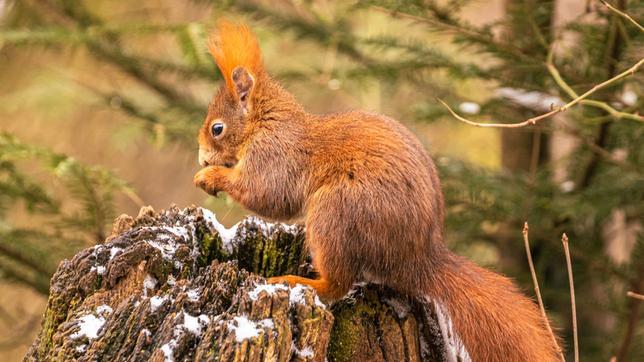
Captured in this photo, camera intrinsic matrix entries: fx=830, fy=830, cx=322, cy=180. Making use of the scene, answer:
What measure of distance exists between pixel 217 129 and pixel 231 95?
13 centimetres

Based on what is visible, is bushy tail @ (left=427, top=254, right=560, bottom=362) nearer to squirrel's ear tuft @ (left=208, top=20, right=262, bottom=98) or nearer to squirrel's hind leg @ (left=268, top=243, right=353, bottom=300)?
squirrel's hind leg @ (left=268, top=243, right=353, bottom=300)

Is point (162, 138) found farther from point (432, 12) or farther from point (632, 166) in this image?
point (632, 166)

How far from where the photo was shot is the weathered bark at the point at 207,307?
5.93ft

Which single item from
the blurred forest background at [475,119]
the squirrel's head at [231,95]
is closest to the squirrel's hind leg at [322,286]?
the squirrel's head at [231,95]

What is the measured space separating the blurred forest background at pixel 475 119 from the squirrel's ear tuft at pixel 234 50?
1.69ft

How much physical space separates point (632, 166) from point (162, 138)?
6.51 feet

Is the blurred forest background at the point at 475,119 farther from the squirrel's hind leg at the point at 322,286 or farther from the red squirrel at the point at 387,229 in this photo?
the squirrel's hind leg at the point at 322,286

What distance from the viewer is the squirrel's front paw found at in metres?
2.69

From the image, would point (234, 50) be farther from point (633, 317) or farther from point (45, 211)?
point (633, 317)

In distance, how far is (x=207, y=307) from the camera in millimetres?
1909

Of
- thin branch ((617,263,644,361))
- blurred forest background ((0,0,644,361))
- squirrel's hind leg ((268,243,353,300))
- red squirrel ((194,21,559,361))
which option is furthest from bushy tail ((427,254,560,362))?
thin branch ((617,263,644,361))

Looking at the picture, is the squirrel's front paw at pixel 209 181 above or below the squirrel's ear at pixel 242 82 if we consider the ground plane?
below

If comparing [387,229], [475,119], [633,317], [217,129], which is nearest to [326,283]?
[387,229]

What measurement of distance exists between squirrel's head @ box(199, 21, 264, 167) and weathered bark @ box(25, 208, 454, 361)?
0.46 meters
